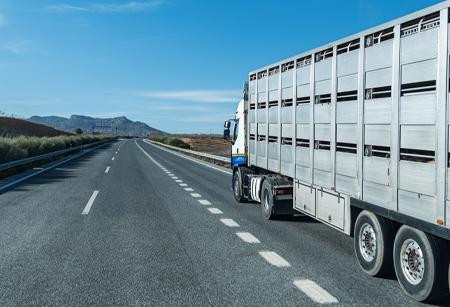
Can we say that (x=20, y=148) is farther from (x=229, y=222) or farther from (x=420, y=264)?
(x=420, y=264)

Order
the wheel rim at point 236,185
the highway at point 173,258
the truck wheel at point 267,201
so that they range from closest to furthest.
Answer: the highway at point 173,258 < the truck wheel at point 267,201 < the wheel rim at point 236,185

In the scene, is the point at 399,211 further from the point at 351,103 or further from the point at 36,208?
the point at 36,208

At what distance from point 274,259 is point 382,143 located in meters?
2.28

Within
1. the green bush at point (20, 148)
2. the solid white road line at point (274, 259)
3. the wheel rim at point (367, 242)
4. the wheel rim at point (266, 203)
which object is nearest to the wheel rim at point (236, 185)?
the wheel rim at point (266, 203)

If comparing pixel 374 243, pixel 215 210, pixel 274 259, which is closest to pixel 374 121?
pixel 374 243

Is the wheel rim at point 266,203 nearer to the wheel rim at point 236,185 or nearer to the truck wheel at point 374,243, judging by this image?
the wheel rim at point 236,185

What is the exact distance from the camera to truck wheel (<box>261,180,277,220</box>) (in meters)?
10.1

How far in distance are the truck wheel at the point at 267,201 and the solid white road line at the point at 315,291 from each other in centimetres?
421

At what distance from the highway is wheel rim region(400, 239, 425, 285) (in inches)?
10.5

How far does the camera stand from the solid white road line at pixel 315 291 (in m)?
5.18

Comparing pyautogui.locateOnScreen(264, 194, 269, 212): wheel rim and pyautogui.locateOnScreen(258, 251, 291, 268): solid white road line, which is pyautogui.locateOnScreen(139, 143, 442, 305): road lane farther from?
pyautogui.locateOnScreen(264, 194, 269, 212): wheel rim

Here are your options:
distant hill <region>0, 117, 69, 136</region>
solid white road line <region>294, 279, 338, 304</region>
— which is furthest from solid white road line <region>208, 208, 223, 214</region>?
distant hill <region>0, 117, 69, 136</region>

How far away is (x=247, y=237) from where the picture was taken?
28.1 ft

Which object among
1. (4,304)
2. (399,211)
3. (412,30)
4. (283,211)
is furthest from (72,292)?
(283,211)
